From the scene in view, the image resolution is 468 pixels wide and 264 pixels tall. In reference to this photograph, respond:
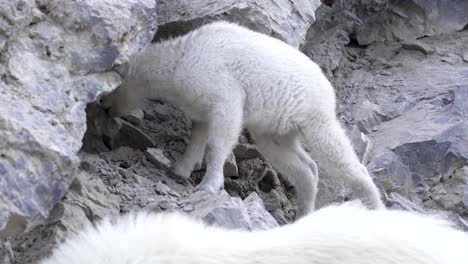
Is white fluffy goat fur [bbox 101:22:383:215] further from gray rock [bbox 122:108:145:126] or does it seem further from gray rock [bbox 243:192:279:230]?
gray rock [bbox 243:192:279:230]

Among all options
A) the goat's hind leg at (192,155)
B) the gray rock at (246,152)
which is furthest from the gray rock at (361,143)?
the goat's hind leg at (192,155)

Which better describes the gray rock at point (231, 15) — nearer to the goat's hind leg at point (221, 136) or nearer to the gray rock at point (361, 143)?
the gray rock at point (361, 143)

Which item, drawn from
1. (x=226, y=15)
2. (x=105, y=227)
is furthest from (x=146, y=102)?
(x=105, y=227)

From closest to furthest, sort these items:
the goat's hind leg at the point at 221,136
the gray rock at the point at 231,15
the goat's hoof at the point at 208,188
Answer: the goat's hoof at the point at 208,188 → the goat's hind leg at the point at 221,136 → the gray rock at the point at 231,15

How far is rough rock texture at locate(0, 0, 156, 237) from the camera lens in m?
3.97

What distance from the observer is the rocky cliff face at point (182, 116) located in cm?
425

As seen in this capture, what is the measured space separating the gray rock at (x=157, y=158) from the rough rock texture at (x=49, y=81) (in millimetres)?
1174

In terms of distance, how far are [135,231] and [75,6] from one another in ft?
6.86

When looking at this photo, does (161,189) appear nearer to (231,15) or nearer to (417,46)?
(231,15)

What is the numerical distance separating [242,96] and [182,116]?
1267mm

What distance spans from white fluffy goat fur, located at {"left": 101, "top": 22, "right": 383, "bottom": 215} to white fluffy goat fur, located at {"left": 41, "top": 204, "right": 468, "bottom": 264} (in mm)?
2766

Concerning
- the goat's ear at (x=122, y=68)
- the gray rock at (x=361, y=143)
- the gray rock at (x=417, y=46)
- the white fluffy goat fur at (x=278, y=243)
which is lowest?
the gray rock at (x=361, y=143)

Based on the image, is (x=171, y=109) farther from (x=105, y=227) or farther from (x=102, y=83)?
(x=105, y=227)

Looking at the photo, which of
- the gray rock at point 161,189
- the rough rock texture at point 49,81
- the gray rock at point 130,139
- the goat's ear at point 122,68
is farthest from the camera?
the gray rock at point 130,139
